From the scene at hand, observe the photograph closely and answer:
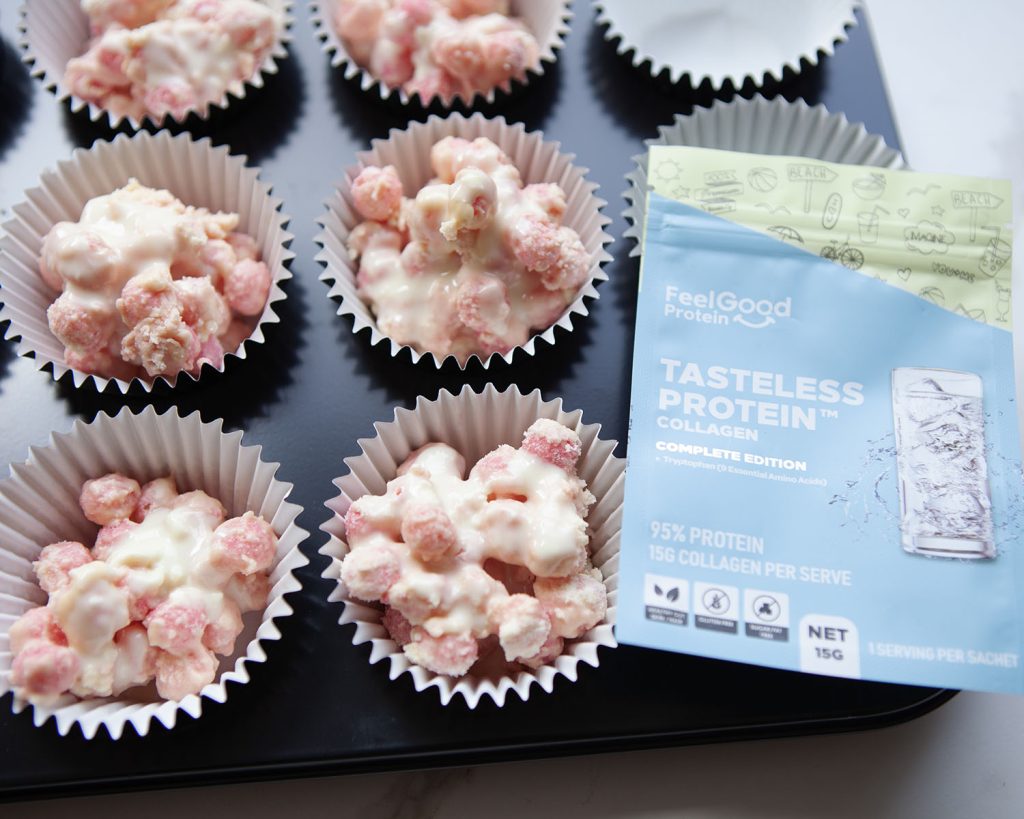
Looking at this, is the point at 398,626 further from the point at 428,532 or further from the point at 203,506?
the point at 203,506

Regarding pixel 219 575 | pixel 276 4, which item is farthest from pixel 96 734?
pixel 276 4

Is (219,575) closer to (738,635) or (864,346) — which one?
(738,635)

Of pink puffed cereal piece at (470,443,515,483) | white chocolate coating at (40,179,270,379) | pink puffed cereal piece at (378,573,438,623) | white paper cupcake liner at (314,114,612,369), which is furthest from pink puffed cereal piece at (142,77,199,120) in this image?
pink puffed cereal piece at (378,573,438,623)

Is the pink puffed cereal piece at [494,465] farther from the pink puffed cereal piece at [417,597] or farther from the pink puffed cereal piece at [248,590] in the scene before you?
the pink puffed cereal piece at [248,590]

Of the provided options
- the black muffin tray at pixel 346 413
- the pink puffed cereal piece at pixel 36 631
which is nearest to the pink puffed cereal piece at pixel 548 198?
the black muffin tray at pixel 346 413

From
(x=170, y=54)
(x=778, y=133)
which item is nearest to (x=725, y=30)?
(x=778, y=133)

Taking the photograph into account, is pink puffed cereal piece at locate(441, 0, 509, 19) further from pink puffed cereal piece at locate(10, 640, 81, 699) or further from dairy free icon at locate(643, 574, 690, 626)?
pink puffed cereal piece at locate(10, 640, 81, 699)
